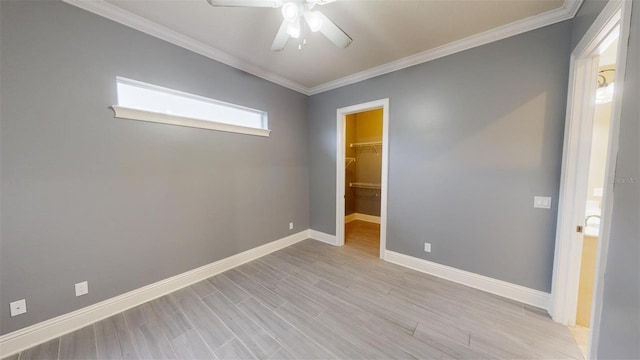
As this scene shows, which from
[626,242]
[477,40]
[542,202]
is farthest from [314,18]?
[542,202]

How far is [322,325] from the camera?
1805mm

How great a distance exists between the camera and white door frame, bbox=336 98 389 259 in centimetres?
291

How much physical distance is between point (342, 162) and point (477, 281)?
228cm

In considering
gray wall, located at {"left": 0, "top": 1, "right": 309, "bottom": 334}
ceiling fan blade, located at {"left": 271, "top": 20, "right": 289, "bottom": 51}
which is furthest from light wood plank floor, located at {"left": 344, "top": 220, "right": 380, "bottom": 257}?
ceiling fan blade, located at {"left": 271, "top": 20, "right": 289, "bottom": 51}

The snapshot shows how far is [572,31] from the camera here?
1.78 metres

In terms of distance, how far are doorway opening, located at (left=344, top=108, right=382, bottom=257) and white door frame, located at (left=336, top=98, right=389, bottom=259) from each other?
132 cm

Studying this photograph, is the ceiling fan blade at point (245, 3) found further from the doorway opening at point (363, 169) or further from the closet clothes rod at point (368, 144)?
the closet clothes rod at point (368, 144)

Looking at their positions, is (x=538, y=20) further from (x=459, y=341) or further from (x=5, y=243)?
(x=5, y=243)

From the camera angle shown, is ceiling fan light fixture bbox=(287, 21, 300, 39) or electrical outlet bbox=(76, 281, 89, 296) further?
electrical outlet bbox=(76, 281, 89, 296)

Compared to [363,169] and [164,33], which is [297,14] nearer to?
[164,33]

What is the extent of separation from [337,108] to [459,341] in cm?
310

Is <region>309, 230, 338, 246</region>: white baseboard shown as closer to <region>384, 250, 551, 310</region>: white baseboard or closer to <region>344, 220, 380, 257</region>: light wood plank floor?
<region>344, 220, 380, 257</region>: light wood plank floor

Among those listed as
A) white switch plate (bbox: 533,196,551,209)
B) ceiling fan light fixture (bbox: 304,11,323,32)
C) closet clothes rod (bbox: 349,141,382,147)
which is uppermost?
ceiling fan light fixture (bbox: 304,11,323,32)

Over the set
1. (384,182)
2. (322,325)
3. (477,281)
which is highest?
(384,182)
